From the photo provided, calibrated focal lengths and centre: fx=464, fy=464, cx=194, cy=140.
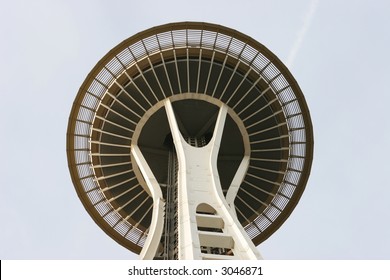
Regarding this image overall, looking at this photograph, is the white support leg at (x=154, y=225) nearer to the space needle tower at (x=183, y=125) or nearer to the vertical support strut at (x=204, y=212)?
the space needle tower at (x=183, y=125)

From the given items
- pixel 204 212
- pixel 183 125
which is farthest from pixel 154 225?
pixel 183 125

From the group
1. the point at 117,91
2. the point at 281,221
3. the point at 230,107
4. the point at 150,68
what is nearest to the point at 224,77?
the point at 230,107

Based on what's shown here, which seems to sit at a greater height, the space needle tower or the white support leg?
the space needle tower

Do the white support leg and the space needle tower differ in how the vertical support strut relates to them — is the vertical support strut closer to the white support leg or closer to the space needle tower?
the space needle tower

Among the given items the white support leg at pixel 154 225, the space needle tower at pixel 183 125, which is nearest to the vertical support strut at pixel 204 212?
the space needle tower at pixel 183 125

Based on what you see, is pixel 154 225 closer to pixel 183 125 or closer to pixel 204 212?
pixel 204 212

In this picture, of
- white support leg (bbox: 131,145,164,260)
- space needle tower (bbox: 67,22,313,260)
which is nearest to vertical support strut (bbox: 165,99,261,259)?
space needle tower (bbox: 67,22,313,260)
